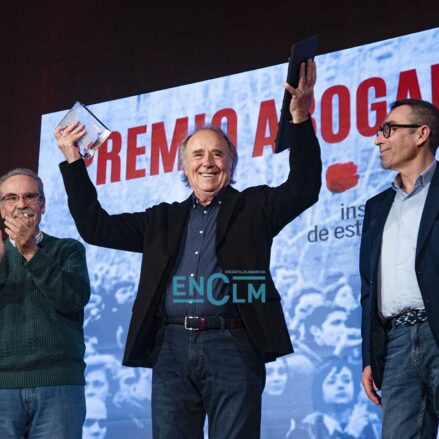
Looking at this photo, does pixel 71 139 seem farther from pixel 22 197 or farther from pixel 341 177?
pixel 341 177

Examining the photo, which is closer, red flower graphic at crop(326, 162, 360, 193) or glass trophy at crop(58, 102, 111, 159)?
glass trophy at crop(58, 102, 111, 159)

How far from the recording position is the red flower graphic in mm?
3436

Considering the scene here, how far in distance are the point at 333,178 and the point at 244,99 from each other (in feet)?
2.08

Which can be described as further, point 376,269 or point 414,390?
point 376,269

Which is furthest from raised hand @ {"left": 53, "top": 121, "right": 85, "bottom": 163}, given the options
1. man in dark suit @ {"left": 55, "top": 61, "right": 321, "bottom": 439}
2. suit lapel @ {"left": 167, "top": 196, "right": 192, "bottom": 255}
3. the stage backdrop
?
the stage backdrop

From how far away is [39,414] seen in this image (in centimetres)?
255

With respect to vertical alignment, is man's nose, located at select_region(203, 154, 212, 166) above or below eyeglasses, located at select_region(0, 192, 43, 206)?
above

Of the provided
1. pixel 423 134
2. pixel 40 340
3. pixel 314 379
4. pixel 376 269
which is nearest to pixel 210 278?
pixel 376 269

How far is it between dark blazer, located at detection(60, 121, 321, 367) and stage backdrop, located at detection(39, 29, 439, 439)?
117 centimetres

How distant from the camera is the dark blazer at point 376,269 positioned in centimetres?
220

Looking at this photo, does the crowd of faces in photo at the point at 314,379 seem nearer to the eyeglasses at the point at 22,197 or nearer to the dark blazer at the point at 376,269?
the dark blazer at the point at 376,269

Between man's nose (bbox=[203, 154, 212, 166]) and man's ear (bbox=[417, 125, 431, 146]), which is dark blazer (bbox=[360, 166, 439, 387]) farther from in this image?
man's nose (bbox=[203, 154, 212, 166])

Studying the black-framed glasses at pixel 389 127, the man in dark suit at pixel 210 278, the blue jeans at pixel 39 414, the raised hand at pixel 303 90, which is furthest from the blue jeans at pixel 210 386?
the black-framed glasses at pixel 389 127

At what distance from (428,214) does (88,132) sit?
1042mm
